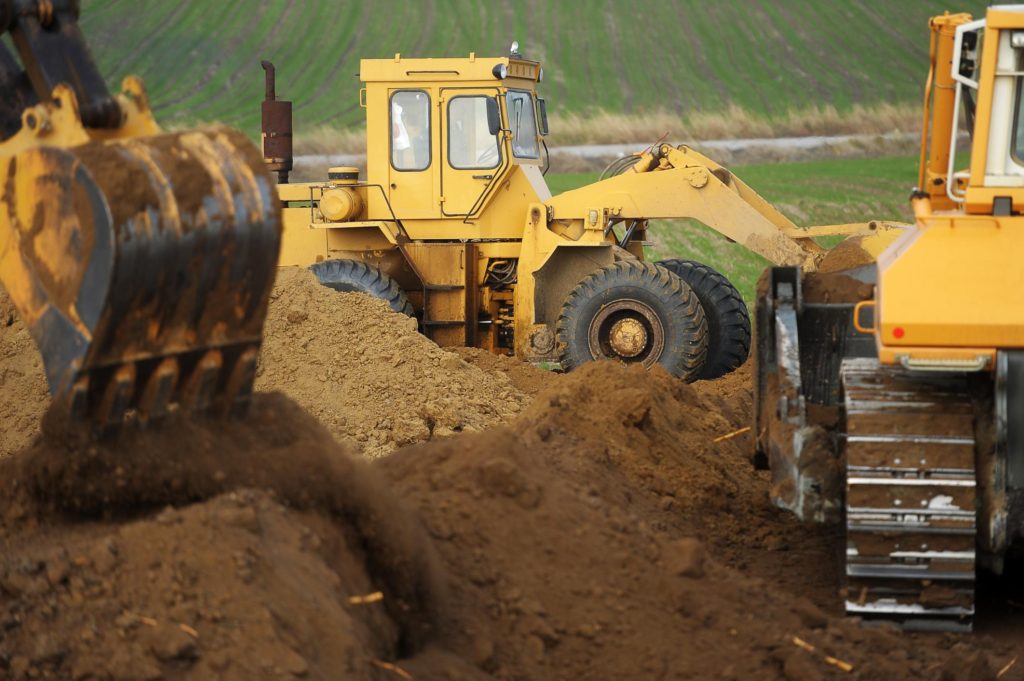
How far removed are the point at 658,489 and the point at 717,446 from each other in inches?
59.5

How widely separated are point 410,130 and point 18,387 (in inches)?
186

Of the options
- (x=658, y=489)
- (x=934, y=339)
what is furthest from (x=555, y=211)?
(x=934, y=339)

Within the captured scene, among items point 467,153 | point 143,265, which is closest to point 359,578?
point 143,265

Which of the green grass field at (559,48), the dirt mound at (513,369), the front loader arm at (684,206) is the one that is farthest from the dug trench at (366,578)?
the green grass field at (559,48)

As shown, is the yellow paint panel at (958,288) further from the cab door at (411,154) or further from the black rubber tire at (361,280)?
the cab door at (411,154)

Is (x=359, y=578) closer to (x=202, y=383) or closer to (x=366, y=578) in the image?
(x=366, y=578)

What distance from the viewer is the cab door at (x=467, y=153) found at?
46.7 feet

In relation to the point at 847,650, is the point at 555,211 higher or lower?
higher

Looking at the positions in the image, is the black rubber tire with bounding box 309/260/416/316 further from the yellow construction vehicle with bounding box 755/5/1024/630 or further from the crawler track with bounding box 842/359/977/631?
the crawler track with bounding box 842/359/977/631

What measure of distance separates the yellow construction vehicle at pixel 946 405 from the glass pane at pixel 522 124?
26.3 ft

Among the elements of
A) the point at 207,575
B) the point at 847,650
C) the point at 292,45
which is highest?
the point at 292,45

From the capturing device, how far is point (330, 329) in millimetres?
12281

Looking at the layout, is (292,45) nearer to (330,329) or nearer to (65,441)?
(330,329)

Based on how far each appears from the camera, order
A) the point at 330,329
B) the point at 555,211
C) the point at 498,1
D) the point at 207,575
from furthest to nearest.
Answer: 1. the point at 498,1
2. the point at 555,211
3. the point at 330,329
4. the point at 207,575
